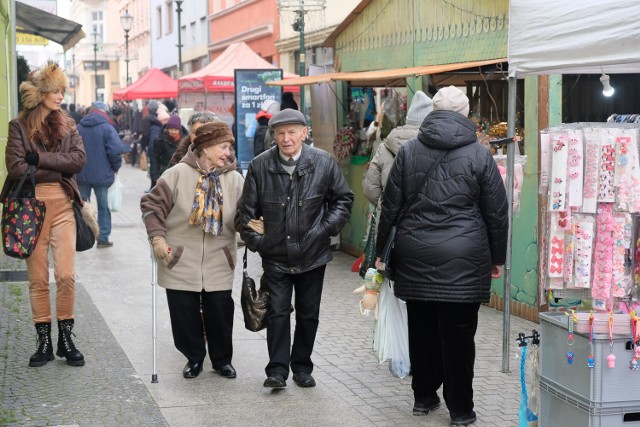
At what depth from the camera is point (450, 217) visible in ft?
19.3

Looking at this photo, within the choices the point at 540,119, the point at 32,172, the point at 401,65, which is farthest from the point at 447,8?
the point at 32,172

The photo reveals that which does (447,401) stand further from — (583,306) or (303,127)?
(303,127)

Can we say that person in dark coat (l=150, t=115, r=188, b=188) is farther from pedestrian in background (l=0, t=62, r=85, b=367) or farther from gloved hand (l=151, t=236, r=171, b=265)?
gloved hand (l=151, t=236, r=171, b=265)

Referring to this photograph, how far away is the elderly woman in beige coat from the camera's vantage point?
701 cm

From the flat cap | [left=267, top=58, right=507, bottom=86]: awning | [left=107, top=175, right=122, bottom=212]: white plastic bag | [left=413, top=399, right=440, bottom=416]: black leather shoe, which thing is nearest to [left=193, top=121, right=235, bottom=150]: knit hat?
the flat cap

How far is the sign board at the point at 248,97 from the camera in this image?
17281mm

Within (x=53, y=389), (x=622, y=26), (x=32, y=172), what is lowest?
(x=53, y=389)

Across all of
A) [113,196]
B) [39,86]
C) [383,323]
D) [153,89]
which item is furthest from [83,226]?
[153,89]

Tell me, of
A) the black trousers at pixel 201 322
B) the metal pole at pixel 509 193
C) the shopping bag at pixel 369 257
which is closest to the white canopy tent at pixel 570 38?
the metal pole at pixel 509 193

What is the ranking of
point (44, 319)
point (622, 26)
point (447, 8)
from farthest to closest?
point (447, 8)
point (44, 319)
point (622, 26)

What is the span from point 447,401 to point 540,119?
3.49 metres

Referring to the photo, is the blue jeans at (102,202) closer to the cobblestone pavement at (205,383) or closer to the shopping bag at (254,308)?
the cobblestone pavement at (205,383)

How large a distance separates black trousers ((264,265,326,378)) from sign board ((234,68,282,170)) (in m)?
10.4

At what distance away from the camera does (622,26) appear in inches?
214
